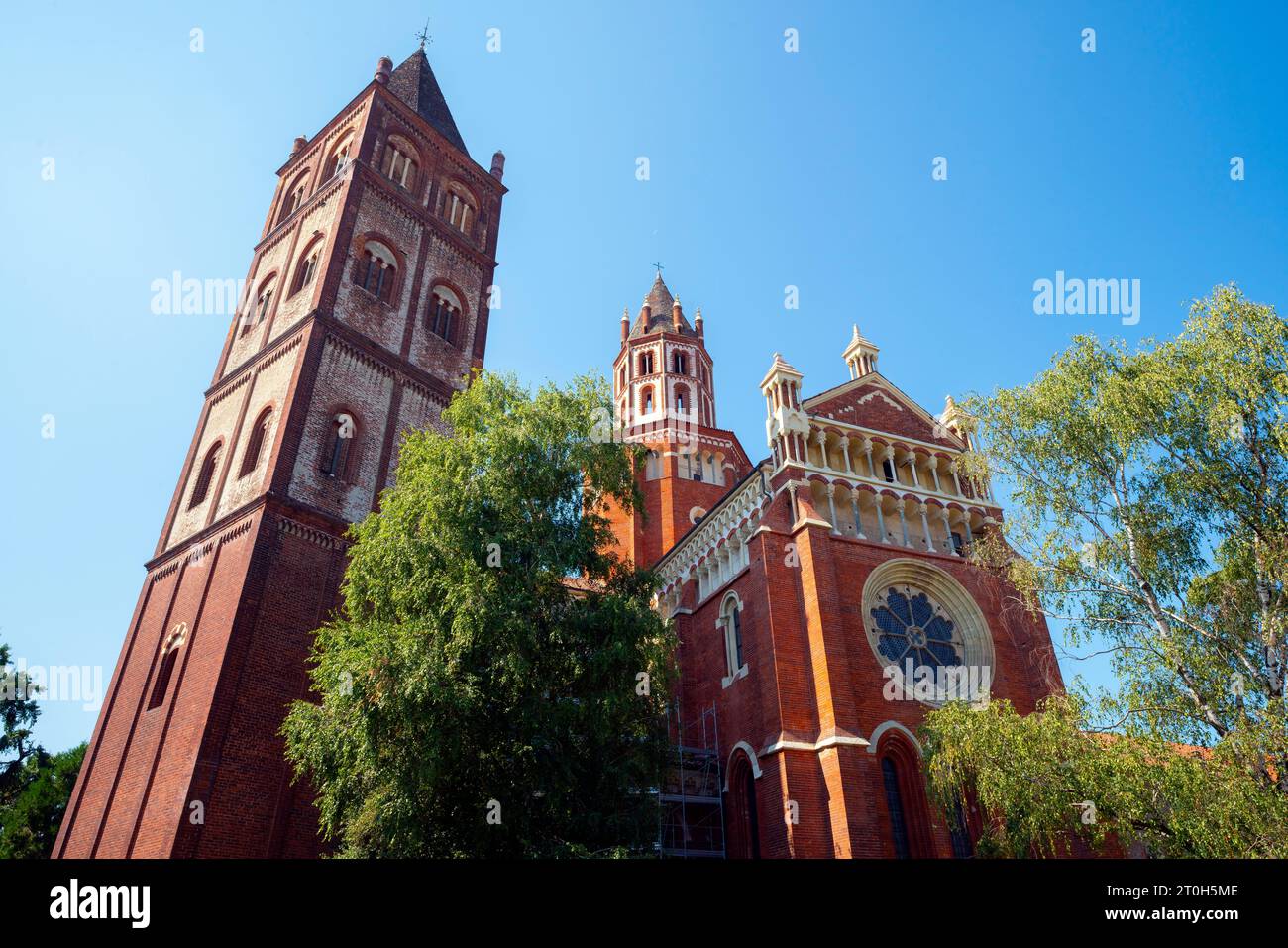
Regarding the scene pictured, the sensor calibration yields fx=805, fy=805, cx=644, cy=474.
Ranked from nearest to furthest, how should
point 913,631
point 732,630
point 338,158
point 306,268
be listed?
point 913,631 < point 732,630 < point 306,268 < point 338,158

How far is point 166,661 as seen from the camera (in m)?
21.8

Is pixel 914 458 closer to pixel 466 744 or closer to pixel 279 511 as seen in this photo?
pixel 466 744

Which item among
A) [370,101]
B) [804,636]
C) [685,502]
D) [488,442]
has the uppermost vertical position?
[370,101]

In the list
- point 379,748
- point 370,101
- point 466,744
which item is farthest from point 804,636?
point 370,101

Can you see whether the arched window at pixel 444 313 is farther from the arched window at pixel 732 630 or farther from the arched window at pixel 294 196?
the arched window at pixel 732 630

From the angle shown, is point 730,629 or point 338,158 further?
point 338,158

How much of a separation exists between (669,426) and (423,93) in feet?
65.0

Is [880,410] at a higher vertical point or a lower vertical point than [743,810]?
higher

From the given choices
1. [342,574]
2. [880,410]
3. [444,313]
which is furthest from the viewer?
[444,313]

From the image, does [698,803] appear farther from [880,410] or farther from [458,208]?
[458,208]

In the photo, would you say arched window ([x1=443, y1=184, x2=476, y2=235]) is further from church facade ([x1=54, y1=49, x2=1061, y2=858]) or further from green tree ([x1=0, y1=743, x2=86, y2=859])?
green tree ([x1=0, y1=743, x2=86, y2=859])

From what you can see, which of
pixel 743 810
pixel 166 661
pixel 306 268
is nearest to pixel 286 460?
pixel 166 661

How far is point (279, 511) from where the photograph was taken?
875 inches
